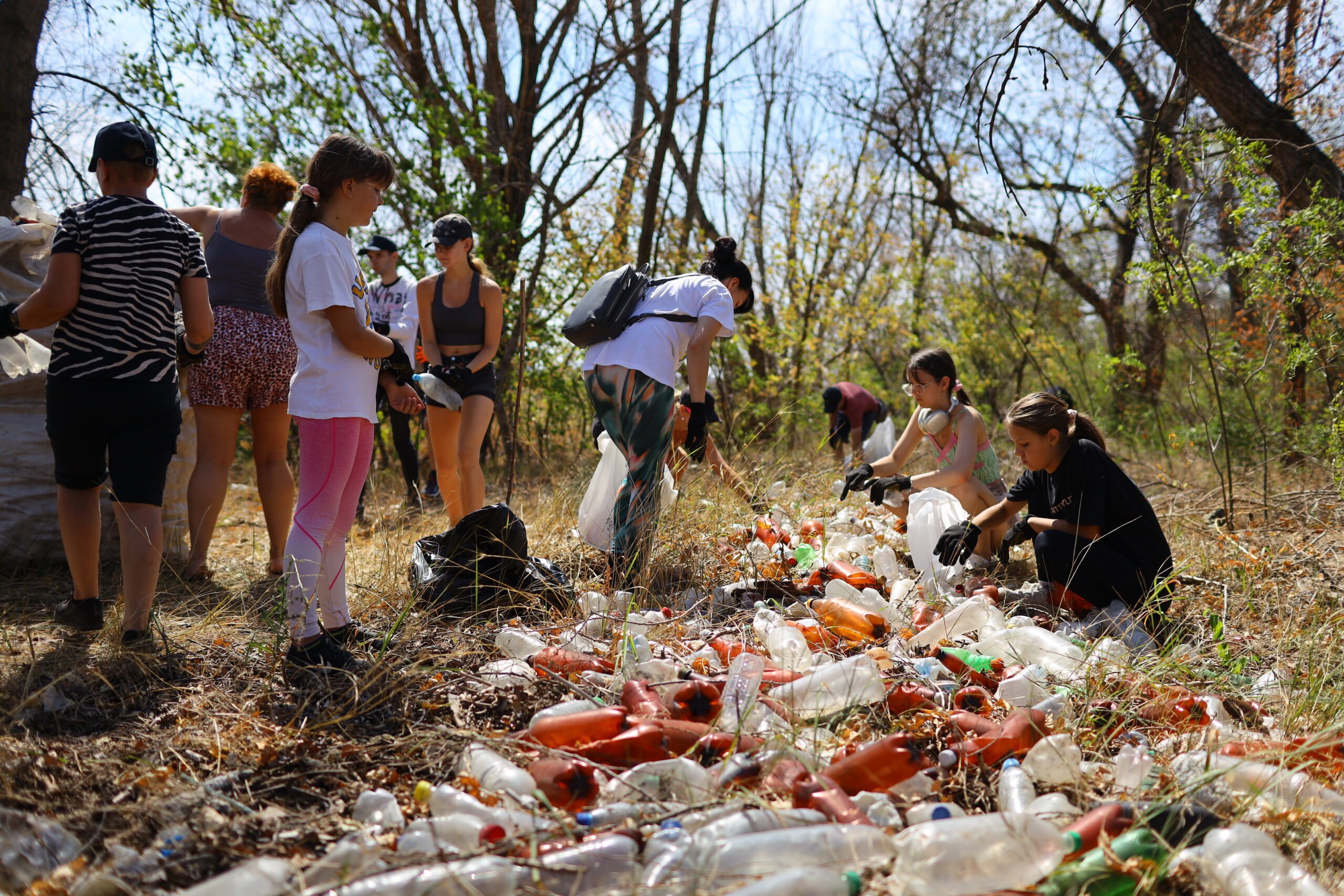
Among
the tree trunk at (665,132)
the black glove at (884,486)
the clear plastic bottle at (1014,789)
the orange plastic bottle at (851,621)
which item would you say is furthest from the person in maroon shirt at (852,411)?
the clear plastic bottle at (1014,789)

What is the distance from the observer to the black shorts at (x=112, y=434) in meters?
2.63

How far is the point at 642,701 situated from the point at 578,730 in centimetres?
20

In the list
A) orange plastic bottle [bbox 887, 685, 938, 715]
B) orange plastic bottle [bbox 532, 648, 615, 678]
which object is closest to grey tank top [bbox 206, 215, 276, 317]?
orange plastic bottle [bbox 532, 648, 615, 678]

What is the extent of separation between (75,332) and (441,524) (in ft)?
8.06

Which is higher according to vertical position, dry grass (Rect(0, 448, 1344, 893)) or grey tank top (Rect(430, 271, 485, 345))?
grey tank top (Rect(430, 271, 485, 345))

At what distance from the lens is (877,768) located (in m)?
1.90

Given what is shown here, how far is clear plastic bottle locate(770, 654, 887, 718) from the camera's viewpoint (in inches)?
89.5

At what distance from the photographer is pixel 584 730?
208 centimetres

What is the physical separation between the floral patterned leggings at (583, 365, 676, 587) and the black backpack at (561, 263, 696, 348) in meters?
0.14

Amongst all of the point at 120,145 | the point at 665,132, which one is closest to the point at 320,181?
the point at 120,145

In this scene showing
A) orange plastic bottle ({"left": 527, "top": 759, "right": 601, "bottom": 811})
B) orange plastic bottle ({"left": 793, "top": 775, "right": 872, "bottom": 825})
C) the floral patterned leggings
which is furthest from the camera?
the floral patterned leggings

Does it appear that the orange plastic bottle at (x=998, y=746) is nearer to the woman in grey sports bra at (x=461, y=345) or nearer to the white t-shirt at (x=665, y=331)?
the white t-shirt at (x=665, y=331)

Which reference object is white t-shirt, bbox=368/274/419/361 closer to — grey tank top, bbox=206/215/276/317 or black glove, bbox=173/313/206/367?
grey tank top, bbox=206/215/276/317

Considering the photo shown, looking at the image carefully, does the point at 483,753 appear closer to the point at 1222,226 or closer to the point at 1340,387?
the point at 1340,387
